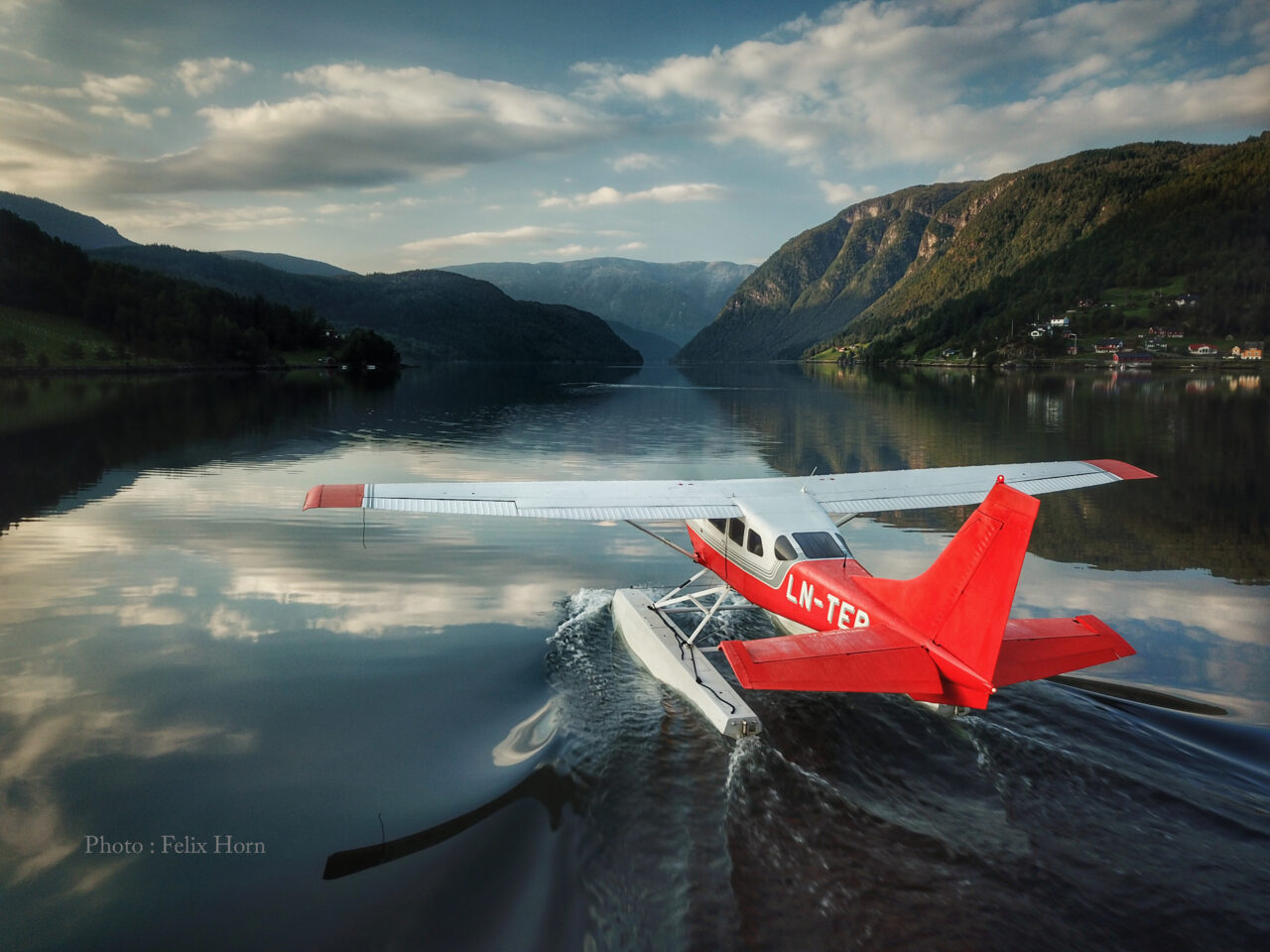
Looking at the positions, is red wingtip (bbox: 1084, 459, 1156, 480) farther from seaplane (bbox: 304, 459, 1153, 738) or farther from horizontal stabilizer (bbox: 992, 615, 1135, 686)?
horizontal stabilizer (bbox: 992, 615, 1135, 686)

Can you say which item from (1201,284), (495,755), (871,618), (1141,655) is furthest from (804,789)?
(1201,284)

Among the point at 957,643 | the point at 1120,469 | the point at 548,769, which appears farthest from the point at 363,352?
the point at 957,643

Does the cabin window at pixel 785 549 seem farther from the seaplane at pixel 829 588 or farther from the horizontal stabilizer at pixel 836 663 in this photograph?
the horizontal stabilizer at pixel 836 663

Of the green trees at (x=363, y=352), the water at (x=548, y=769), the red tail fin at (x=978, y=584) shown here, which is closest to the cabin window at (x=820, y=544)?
the water at (x=548, y=769)

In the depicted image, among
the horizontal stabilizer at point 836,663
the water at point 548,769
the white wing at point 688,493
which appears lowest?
the water at point 548,769

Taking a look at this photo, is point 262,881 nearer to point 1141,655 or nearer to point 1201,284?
point 1141,655

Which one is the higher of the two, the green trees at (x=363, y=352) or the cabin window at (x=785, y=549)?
the green trees at (x=363, y=352)
